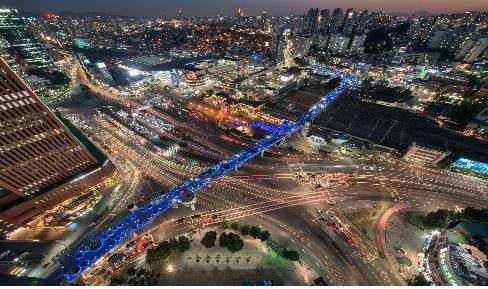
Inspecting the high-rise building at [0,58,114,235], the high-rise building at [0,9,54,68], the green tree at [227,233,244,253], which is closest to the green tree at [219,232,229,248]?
the green tree at [227,233,244,253]

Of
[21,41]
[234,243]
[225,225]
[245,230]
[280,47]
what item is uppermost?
[21,41]

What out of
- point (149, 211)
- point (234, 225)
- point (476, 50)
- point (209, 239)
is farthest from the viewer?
point (476, 50)

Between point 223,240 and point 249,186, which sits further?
point 249,186

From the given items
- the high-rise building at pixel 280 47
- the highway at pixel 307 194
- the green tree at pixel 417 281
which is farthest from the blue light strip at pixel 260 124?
the high-rise building at pixel 280 47

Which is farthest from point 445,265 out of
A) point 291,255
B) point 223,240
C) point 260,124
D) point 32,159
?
point 32,159

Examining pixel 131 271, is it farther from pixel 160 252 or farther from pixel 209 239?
pixel 209 239

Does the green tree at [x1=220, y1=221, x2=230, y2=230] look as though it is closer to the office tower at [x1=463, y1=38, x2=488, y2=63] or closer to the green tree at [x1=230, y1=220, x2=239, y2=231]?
the green tree at [x1=230, y1=220, x2=239, y2=231]
